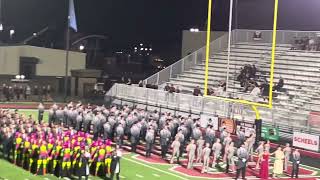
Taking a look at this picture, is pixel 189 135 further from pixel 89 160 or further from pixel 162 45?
pixel 162 45

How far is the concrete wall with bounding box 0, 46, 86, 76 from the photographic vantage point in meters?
36.9

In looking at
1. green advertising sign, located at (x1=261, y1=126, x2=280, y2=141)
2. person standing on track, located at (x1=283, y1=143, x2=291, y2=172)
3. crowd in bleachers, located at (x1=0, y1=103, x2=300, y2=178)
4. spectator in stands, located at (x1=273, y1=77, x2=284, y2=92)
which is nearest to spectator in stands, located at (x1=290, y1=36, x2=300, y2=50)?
spectator in stands, located at (x1=273, y1=77, x2=284, y2=92)

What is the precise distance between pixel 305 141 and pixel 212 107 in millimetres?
5530

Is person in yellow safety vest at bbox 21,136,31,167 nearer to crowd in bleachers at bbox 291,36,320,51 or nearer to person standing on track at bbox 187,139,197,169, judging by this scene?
person standing on track at bbox 187,139,197,169

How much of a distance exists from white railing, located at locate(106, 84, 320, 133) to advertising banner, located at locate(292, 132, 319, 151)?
83 centimetres

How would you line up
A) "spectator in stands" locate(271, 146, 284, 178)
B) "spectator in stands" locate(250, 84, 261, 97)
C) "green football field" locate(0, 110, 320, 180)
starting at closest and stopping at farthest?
"green football field" locate(0, 110, 320, 180) < "spectator in stands" locate(271, 146, 284, 178) < "spectator in stands" locate(250, 84, 261, 97)

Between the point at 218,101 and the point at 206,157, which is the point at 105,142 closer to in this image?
the point at 206,157

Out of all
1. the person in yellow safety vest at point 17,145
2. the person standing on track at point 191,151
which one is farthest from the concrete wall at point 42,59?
the person standing on track at point 191,151

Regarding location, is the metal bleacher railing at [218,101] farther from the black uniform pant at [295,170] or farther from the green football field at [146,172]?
the black uniform pant at [295,170]

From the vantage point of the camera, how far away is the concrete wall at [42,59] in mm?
36906

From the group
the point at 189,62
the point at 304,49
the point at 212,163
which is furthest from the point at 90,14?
the point at 212,163

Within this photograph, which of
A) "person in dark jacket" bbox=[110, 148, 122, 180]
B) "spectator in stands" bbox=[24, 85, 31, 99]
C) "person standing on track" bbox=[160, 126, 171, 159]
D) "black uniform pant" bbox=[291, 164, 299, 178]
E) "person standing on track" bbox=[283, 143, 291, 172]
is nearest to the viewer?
"person in dark jacket" bbox=[110, 148, 122, 180]

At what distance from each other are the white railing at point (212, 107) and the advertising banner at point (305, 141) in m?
0.83

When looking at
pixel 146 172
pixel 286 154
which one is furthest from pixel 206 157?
pixel 286 154
